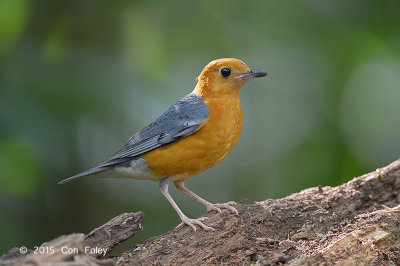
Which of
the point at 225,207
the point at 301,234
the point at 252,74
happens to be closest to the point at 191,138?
the point at 225,207

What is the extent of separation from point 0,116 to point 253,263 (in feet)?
13.9

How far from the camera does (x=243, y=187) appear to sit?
8.14 metres

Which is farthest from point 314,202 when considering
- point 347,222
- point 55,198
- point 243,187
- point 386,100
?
point 55,198

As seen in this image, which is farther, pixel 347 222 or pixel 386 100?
pixel 386 100

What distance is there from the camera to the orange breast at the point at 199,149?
570cm

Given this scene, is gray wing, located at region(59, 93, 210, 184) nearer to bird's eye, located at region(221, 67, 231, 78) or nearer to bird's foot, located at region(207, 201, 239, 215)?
bird's eye, located at region(221, 67, 231, 78)

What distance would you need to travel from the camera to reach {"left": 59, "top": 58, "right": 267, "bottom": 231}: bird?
18.8 feet

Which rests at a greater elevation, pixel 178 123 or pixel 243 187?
pixel 178 123

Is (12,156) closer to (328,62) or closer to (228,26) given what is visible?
(228,26)

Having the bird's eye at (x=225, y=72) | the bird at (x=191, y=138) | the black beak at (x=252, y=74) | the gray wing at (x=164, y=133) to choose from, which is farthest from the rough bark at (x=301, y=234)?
the bird's eye at (x=225, y=72)

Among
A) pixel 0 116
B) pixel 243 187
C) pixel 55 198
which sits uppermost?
pixel 0 116

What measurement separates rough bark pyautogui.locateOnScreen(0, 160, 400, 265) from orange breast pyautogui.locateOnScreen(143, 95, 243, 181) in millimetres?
733

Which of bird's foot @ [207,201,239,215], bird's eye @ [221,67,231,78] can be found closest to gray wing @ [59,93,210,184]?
bird's eye @ [221,67,231,78]

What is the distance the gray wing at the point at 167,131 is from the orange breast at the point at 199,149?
7 cm
